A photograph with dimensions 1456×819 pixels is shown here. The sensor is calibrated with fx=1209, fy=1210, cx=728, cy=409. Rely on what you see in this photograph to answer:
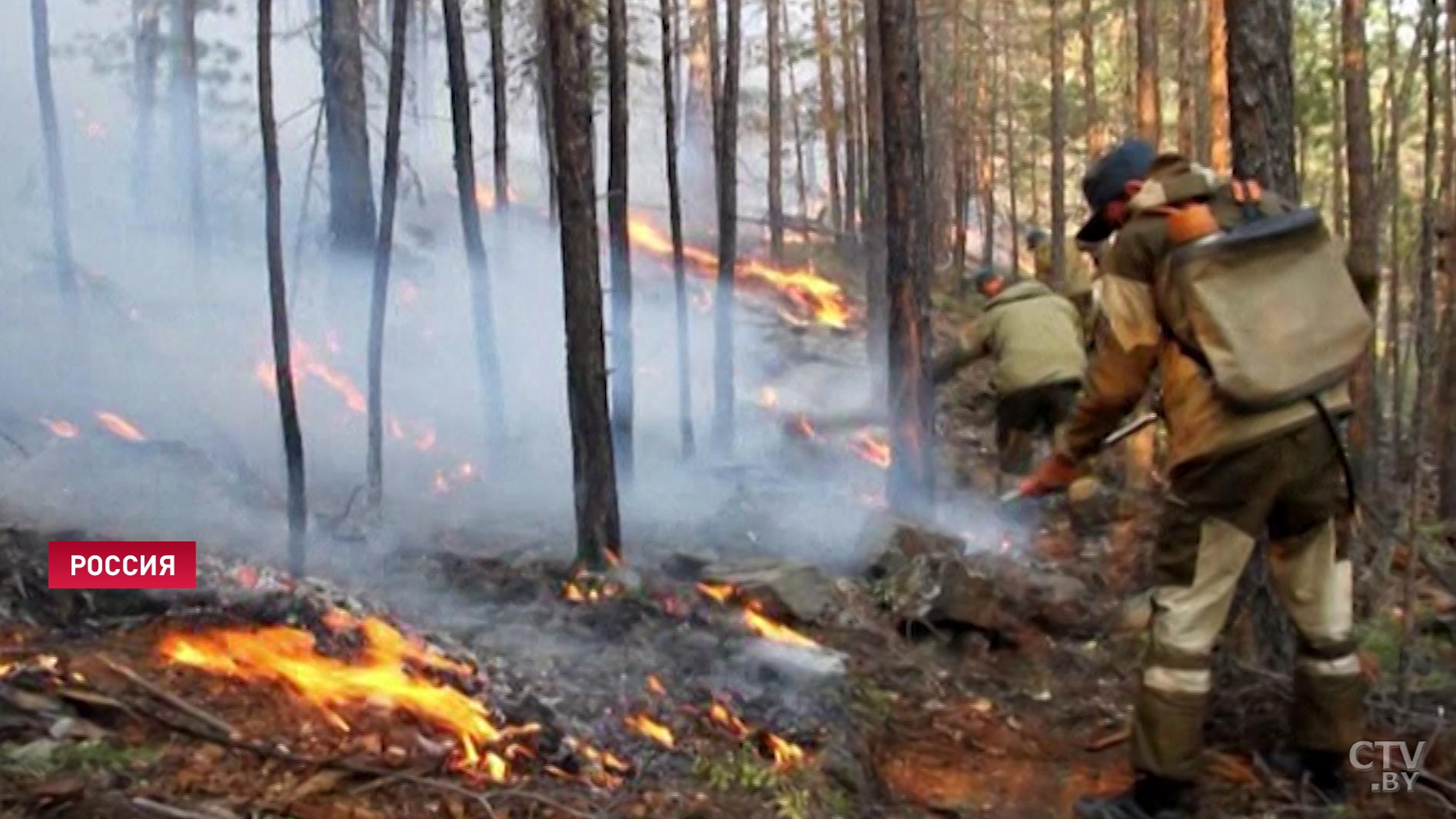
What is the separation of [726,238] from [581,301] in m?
7.12

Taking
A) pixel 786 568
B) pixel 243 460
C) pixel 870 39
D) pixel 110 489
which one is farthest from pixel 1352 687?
pixel 870 39

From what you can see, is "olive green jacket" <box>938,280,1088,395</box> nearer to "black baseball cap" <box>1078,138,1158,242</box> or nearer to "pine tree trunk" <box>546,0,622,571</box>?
"pine tree trunk" <box>546,0,622,571</box>

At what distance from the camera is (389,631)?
5.58 m

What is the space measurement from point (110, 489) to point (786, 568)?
212 inches

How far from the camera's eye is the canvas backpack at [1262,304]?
4.22 meters

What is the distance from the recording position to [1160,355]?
4539mm

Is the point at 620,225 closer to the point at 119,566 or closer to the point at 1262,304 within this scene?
the point at 119,566

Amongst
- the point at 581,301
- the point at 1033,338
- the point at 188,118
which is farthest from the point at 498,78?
the point at 188,118

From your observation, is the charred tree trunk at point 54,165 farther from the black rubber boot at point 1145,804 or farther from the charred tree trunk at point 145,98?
the black rubber boot at point 1145,804

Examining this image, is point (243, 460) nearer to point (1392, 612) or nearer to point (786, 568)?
point (786, 568)

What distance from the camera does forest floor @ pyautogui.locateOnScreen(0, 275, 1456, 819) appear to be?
4207 millimetres

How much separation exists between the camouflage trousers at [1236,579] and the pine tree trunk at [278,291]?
524 centimetres

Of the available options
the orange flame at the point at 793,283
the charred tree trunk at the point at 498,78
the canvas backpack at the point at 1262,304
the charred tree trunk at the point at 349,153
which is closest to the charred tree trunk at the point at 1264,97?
the canvas backpack at the point at 1262,304

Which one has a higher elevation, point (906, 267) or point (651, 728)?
point (906, 267)
